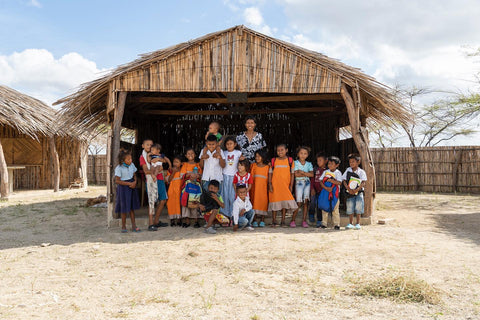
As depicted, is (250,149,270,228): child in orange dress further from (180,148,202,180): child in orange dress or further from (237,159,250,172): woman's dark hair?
(180,148,202,180): child in orange dress

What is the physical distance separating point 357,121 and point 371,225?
1.81 metres

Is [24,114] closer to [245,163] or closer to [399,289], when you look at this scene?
[245,163]

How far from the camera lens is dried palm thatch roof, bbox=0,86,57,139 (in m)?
10.7

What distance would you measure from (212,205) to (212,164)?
2.13 feet

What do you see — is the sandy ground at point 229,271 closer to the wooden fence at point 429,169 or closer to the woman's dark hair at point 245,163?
the woman's dark hair at point 245,163

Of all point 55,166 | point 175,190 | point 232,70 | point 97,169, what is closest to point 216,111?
point 232,70

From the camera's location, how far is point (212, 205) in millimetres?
5922

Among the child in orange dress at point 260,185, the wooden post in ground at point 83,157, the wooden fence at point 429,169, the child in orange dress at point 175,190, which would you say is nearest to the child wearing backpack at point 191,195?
the child in orange dress at point 175,190

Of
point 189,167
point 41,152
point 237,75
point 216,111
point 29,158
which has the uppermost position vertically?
point 237,75

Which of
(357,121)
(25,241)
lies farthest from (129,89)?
(357,121)

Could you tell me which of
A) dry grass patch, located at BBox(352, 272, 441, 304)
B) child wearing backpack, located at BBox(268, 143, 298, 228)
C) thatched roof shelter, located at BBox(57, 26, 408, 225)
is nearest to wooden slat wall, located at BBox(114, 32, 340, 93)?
thatched roof shelter, located at BBox(57, 26, 408, 225)

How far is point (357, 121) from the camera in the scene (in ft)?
21.9

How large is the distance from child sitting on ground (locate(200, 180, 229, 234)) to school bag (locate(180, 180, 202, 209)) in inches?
7.5

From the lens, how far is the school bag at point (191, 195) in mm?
6133
